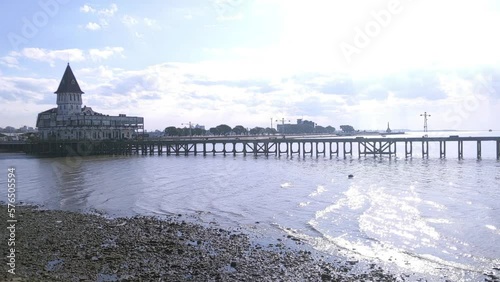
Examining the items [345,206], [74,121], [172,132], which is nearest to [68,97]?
[74,121]

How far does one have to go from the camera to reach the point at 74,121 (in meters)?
79.6

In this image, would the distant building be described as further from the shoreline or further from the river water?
the shoreline

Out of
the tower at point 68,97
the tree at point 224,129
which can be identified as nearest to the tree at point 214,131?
the tree at point 224,129

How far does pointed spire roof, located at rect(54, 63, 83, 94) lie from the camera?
8381cm

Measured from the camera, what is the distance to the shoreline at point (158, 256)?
1090 centimetres

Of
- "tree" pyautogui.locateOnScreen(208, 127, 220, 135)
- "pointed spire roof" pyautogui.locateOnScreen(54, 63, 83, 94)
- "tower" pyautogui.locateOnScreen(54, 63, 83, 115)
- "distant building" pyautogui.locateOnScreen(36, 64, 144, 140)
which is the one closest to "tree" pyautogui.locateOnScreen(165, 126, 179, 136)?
"tree" pyautogui.locateOnScreen(208, 127, 220, 135)

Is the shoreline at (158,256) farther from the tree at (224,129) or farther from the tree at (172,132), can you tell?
the tree at (224,129)

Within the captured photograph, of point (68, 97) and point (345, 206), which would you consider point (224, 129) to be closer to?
point (68, 97)

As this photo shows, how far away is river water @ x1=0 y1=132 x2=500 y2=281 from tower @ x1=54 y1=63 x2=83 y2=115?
156 feet

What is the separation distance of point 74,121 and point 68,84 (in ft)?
30.9

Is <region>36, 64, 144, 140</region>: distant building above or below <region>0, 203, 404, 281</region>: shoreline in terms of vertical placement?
above

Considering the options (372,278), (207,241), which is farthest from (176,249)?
(372,278)

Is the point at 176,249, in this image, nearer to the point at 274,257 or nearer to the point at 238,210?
the point at 274,257

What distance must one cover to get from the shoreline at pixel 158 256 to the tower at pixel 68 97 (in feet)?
234
